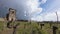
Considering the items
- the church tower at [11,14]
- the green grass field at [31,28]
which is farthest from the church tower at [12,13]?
the green grass field at [31,28]

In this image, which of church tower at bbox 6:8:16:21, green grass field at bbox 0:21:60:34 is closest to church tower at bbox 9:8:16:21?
church tower at bbox 6:8:16:21

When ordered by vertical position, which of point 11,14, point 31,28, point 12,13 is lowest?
point 31,28

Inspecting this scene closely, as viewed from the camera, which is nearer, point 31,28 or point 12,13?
point 31,28

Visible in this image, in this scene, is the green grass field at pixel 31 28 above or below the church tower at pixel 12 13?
below

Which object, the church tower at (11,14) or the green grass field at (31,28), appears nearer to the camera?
the green grass field at (31,28)

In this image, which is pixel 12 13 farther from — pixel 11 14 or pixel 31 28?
pixel 31 28

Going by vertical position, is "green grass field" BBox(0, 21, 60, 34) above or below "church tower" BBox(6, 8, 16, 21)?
below

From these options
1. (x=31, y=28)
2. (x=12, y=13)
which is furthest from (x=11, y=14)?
(x=31, y=28)

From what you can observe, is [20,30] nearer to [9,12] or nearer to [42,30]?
[42,30]

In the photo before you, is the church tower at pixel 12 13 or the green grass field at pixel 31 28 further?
the church tower at pixel 12 13

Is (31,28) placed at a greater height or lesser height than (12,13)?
lesser

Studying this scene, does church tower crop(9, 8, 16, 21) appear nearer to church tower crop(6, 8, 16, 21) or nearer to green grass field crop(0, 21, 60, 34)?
church tower crop(6, 8, 16, 21)

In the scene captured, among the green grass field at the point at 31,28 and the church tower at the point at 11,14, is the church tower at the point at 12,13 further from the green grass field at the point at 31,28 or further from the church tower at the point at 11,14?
the green grass field at the point at 31,28

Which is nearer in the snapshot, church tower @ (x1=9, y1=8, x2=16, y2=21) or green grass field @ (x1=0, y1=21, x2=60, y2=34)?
green grass field @ (x1=0, y1=21, x2=60, y2=34)
